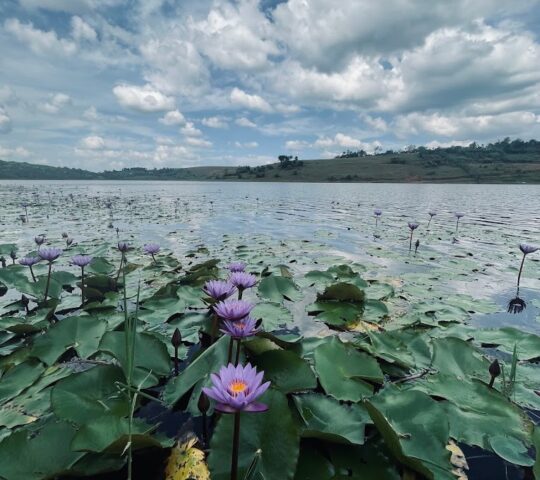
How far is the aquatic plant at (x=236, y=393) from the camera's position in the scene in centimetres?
108

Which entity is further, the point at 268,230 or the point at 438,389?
the point at 268,230

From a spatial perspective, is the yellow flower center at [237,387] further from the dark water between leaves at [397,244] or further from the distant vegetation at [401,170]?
the distant vegetation at [401,170]

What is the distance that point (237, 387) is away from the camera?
1.22 meters

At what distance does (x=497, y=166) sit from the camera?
73438mm

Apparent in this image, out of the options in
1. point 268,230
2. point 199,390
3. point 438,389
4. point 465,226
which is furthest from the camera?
point 465,226

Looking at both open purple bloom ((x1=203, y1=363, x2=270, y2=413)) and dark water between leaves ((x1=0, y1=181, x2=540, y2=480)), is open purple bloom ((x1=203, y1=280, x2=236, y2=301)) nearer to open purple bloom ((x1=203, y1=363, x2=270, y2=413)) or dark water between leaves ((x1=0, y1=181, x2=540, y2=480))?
dark water between leaves ((x1=0, y1=181, x2=540, y2=480))

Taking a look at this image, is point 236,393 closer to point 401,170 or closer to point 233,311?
point 233,311

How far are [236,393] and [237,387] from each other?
0.04 m

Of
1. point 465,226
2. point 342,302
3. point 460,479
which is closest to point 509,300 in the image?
point 342,302

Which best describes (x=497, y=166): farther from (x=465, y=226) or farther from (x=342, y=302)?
(x=342, y=302)

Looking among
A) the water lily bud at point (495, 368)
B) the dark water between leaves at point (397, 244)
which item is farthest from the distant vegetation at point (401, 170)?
the water lily bud at point (495, 368)

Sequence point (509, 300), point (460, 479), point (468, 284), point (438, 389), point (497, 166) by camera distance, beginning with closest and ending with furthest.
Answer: point (460, 479) < point (438, 389) < point (509, 300) < point (468, 284) < point (497, 166)

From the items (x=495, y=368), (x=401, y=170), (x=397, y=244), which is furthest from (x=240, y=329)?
(x=401, y=170)

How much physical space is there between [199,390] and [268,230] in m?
8.24
